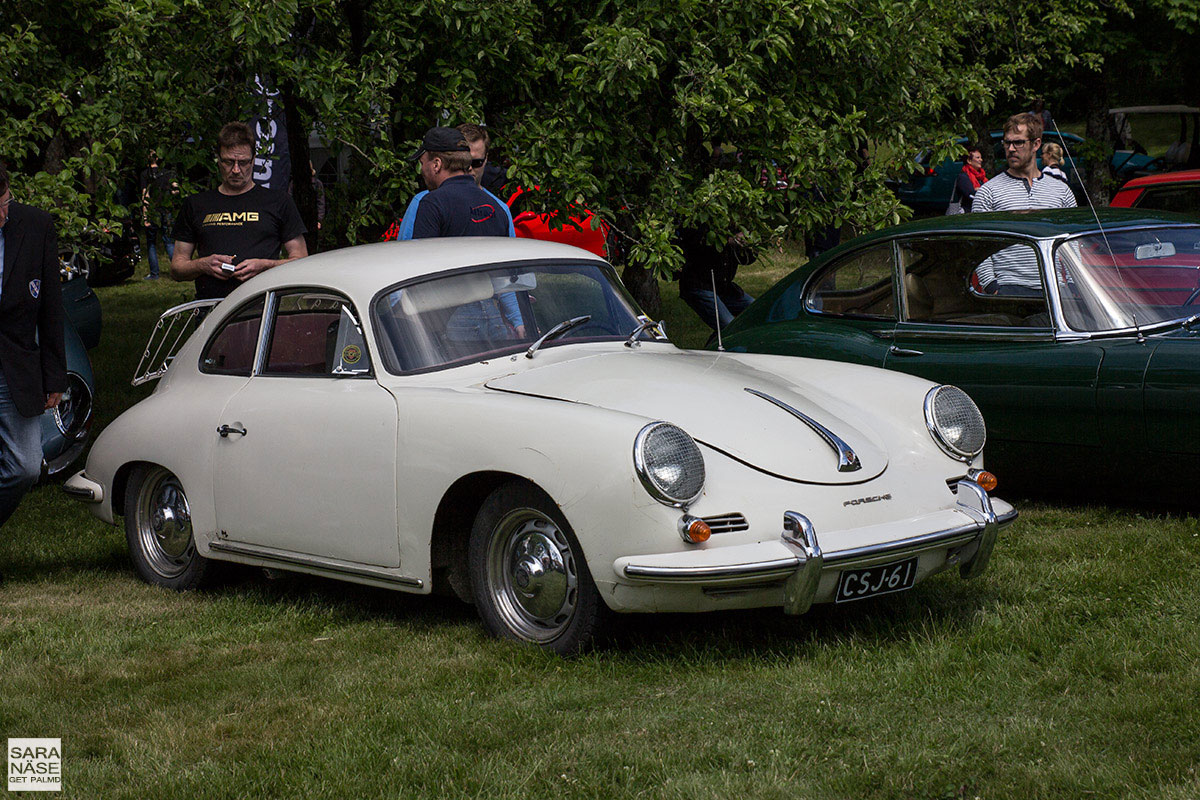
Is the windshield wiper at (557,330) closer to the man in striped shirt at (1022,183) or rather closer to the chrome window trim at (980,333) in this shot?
the chrome window trim at (980,333)

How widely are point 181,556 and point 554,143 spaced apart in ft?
12.8

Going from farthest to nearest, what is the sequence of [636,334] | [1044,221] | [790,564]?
[1044,221], [636,334], [790,564]

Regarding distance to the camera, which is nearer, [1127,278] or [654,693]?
[654,693]

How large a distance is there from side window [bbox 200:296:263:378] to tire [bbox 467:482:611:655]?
1625mm

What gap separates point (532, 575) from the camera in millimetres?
4758

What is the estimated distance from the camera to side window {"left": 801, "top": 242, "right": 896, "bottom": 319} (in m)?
7.20

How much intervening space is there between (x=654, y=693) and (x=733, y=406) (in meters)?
1.11

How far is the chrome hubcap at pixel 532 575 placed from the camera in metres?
4.69

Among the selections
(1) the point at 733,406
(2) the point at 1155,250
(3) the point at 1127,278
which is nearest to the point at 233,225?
(1) the point at 733,406

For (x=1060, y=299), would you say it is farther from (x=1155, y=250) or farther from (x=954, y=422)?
(x=954, y=422)

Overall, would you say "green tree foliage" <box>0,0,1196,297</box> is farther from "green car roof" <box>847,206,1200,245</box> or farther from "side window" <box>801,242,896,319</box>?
"green car roof" <box>847,206,1200,245</box>

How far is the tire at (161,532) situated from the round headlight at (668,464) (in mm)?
2525

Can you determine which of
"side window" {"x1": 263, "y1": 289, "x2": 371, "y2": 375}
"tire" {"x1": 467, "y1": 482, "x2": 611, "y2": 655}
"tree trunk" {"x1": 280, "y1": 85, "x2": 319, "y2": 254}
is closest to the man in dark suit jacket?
"side window" {"x1": 263, "y1": 289, "x2": 371, "y2": 375}

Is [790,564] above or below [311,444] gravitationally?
below
